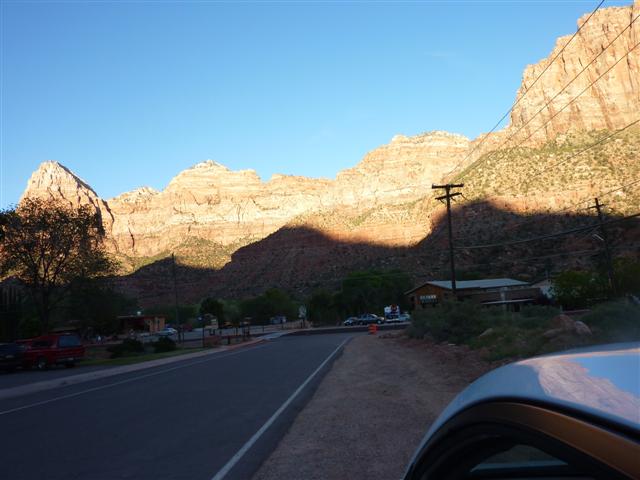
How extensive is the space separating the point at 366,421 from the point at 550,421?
9100 millimetres

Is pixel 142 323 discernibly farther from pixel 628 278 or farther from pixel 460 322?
pixel 460 322

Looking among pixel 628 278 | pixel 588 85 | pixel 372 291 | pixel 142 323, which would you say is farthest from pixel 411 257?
pixel 142 323

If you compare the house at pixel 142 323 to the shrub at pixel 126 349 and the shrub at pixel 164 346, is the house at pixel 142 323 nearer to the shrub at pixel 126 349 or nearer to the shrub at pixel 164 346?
the shrub at pixel 164 346

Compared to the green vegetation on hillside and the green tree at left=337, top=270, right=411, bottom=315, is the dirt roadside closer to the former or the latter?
the green vegetation on hillside

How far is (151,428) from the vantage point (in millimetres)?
10430

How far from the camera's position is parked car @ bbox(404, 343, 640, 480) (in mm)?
1402

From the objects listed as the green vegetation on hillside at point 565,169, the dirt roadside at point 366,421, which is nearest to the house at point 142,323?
the green vegetation on hillside at point 565,169

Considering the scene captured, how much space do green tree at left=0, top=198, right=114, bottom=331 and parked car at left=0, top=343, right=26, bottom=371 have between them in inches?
324

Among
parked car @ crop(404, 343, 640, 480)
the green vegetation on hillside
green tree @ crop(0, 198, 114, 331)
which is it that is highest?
the green vegetation on hillside

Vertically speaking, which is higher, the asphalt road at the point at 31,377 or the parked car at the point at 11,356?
the parked car at the point at 11,356

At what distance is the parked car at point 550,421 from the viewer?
140 centimetres

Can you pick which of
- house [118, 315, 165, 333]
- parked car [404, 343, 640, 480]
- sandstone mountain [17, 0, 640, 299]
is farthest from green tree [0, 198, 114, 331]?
house [118, 315, 165, 333]

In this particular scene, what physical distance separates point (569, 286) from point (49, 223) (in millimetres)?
45064

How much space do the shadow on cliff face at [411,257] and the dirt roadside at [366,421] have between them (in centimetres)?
2241
